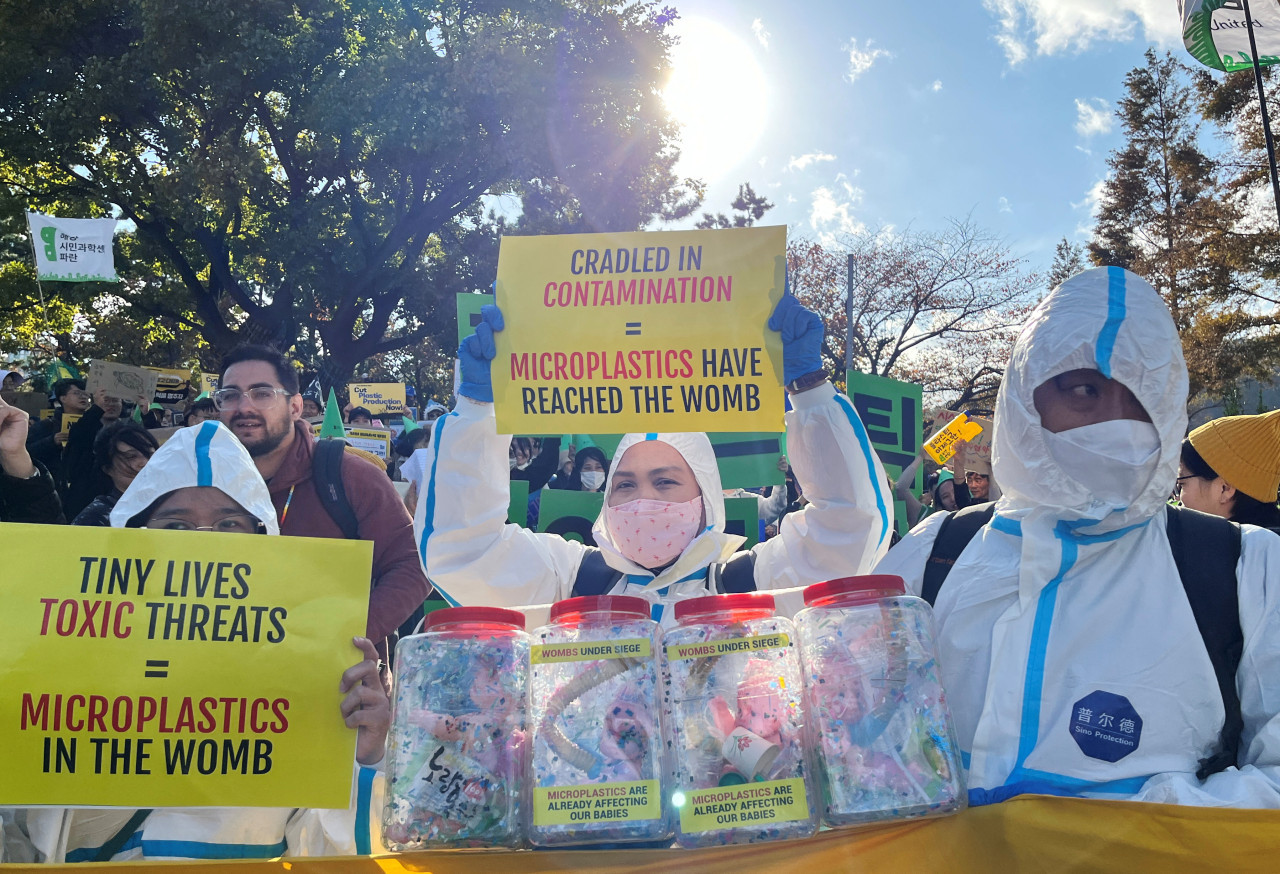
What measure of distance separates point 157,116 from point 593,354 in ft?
68.6

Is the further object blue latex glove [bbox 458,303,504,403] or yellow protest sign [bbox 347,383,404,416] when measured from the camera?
yellow protest sign [bbox 347,383,404,416]

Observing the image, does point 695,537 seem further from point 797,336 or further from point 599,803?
point 599,803

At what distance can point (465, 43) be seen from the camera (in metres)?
17.2

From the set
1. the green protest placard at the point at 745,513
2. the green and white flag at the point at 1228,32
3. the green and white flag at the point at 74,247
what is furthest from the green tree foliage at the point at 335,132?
the green protest placard at the point at 745,513

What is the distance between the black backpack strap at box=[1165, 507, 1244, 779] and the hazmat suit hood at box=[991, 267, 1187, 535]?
0.33ft

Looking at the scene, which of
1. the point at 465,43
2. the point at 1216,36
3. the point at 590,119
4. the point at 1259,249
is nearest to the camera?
the point at 1216,36

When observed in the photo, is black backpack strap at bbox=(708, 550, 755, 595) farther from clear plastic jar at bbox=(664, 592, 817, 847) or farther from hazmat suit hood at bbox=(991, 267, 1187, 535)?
clear plastic jar at bbox=(664, 592, 817, 847)

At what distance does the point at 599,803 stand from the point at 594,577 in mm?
1237

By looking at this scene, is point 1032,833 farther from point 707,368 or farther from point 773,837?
point 707,368

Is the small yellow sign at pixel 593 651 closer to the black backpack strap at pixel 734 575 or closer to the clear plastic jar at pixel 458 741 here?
the clear plastic jar at pixel 458 741

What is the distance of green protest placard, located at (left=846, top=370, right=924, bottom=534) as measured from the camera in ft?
18.6

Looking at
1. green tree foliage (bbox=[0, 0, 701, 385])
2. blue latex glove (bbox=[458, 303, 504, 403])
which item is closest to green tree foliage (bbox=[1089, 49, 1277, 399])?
green tree foliage (bbox=[0, 0, 701, 385])

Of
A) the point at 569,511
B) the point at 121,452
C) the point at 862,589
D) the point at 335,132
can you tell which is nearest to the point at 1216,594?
the point at 862,589

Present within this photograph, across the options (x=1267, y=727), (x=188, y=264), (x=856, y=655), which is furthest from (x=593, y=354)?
(x=188, y=264)
